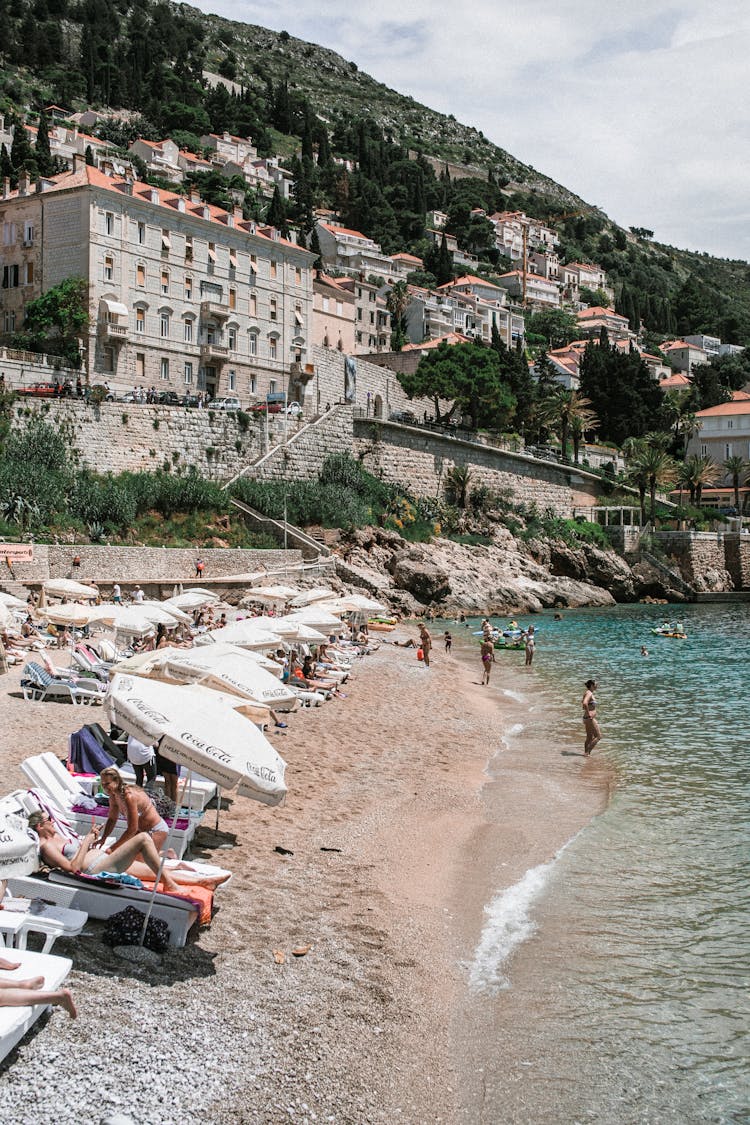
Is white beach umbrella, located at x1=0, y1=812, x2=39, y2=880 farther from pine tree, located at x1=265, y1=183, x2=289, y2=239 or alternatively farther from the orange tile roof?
pine tree, located at x1=265, y1=183, x2=289, y2=239

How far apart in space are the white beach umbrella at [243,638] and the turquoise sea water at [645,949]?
6252 mm

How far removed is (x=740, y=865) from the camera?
10227mm

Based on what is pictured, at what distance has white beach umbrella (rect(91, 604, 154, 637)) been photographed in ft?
66.0

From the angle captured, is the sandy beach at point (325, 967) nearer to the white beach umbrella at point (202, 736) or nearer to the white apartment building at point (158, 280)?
the white beach umbrella at point (202, 736)

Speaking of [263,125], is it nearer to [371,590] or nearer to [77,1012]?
[371,590]

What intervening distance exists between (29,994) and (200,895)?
2.12m

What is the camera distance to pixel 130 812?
25.4 feet

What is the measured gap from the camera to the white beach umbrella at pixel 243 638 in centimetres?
1811

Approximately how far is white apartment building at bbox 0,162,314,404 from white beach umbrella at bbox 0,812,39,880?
38883mm

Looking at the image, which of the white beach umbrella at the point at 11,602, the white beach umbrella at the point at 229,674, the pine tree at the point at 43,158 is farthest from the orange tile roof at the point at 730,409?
the white beach umbrella at the point at 229,674

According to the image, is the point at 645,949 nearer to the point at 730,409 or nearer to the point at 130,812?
the point at 130,812

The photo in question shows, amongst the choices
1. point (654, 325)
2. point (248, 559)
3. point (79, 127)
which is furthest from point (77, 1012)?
point (654, 325)

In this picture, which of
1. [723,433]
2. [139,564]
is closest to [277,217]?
[723,433]

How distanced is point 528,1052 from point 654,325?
155m
